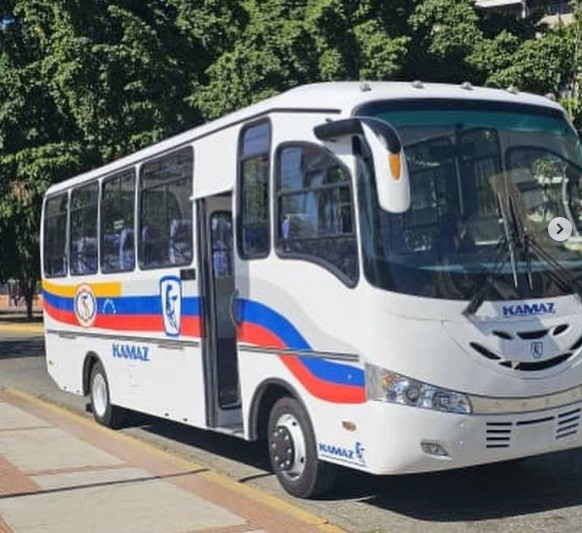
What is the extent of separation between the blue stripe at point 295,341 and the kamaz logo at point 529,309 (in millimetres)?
1061

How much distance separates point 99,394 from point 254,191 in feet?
16.4

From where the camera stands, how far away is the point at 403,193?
631 centimetres

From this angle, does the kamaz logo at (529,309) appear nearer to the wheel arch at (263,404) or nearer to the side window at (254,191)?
the wheel arch at (263,404)

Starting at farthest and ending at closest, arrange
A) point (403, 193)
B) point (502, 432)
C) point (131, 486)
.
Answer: point (131, 486)
point (502, 432)
point (403, 193)

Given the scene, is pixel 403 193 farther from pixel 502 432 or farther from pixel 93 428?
pixel 93 428

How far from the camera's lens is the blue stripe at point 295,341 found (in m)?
6.88

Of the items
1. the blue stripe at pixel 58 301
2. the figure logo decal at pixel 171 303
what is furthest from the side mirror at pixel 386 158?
the blue stripe at pixel 58 301

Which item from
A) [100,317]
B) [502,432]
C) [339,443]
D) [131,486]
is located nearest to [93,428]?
[100,317]

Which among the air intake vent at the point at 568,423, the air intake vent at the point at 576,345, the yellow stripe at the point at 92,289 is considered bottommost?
the air intake vent at the point at 568,423

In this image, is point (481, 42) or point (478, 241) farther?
point (481, 42)

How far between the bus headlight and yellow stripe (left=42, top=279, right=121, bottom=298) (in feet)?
16.7

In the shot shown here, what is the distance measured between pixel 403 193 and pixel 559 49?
14491mm

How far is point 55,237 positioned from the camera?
Answer: 13.7 meters

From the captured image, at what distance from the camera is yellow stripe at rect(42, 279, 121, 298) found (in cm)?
1121
